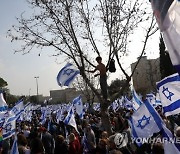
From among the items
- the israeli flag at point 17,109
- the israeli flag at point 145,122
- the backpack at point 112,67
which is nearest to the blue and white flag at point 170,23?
the israeli flag at point 145,122

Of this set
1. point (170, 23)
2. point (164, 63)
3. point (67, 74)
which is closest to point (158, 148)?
point (170, 23)

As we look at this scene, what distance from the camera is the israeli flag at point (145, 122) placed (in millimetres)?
5547

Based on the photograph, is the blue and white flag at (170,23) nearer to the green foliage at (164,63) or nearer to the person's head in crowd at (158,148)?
the person's head in crowd at (158,148)

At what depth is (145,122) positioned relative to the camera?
5.83 m

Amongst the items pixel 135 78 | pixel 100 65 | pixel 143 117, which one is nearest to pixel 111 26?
pixel 100 65

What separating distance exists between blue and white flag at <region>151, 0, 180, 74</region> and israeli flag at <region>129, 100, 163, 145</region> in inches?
138

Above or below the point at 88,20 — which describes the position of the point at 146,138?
below

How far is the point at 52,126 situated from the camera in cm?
1692

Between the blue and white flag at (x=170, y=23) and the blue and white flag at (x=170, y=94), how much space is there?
3.08m

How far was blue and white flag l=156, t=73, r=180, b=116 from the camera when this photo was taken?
16.8 feet

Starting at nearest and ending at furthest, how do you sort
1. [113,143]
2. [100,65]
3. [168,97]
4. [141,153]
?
[168,97] < [113,143] < [141,153] < [100,65]

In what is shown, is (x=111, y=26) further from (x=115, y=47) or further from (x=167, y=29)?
(x=167, y=29)

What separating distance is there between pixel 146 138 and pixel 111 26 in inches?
249

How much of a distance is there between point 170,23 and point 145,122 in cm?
391
